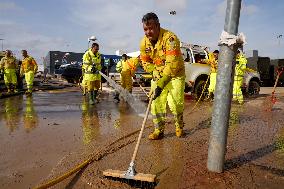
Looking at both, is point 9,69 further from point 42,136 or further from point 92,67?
point 42,136

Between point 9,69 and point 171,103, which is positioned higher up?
point 9,69

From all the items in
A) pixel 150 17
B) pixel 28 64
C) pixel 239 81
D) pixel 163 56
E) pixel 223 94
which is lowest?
pixel 239 81

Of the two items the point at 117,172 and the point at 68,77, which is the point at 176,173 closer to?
the point at 117,172

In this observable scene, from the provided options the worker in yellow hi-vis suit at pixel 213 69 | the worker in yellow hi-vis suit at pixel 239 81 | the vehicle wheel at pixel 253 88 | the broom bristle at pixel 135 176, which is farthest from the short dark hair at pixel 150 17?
the vehicle wheel at pixel 253 88

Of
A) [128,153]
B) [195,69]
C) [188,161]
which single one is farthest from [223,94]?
[195,69]

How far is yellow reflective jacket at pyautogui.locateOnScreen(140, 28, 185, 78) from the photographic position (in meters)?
4.61

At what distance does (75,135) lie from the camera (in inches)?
211

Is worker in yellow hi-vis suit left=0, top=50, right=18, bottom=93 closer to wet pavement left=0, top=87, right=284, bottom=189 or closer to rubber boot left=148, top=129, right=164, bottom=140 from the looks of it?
wet pavement left=0, top=87, right=284, bottom=189

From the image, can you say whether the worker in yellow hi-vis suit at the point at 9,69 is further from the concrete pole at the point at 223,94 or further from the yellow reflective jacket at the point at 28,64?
the concrete pole at the point at 223,94

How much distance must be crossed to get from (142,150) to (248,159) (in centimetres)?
132

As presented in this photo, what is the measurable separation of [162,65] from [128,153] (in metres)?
1.53

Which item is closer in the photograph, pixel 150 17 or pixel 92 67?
pixel 150 17

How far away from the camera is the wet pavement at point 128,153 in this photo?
10.6 feet

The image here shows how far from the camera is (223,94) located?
10.5 ft
